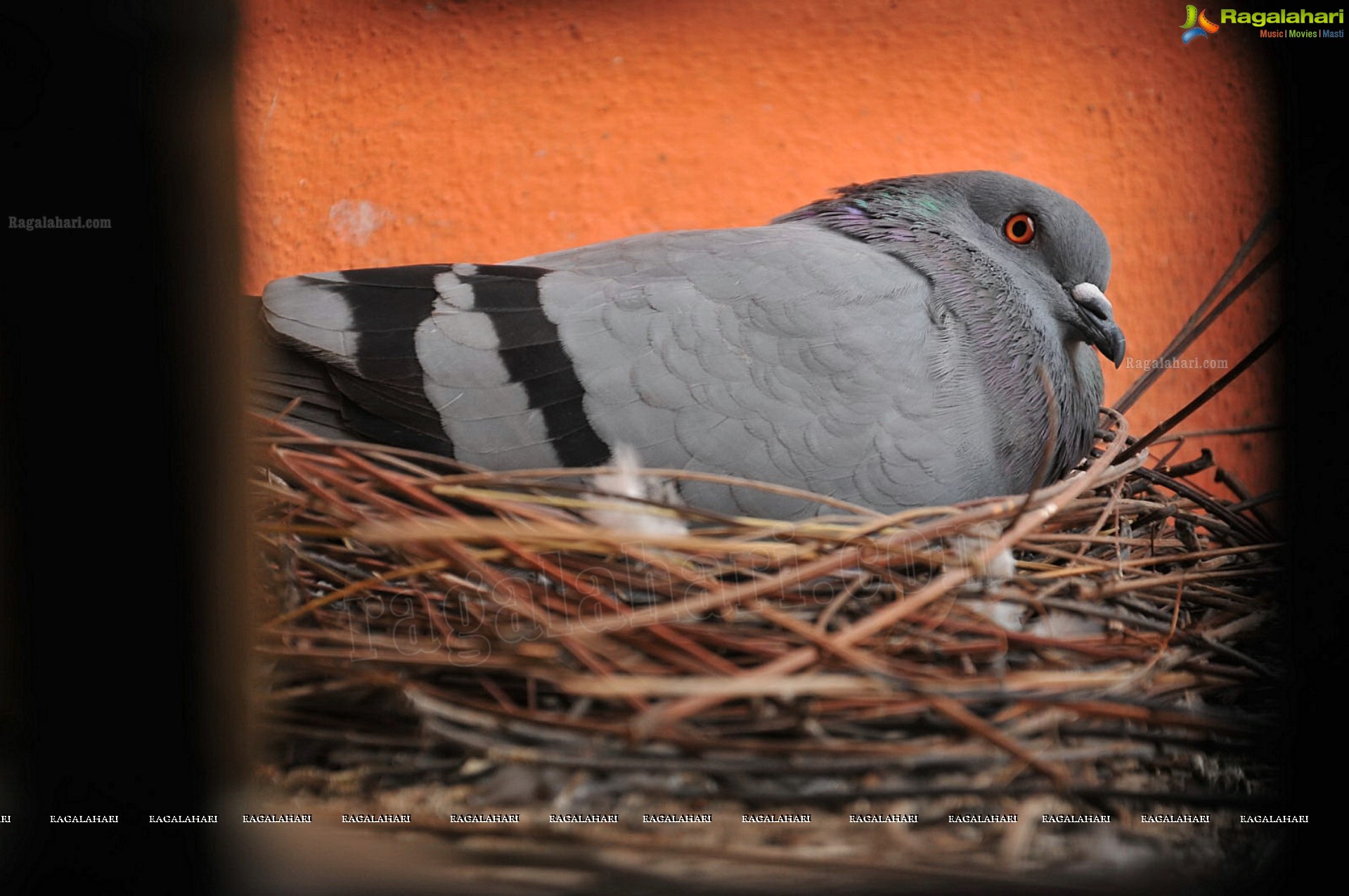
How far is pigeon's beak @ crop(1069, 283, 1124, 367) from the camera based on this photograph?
1.47 m

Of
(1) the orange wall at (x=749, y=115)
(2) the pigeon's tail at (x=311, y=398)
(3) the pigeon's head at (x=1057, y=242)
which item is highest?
(1) the orange wall at (x=749, y=115)

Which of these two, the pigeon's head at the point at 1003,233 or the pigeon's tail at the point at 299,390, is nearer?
the pigeon's tail at the point at 299,390

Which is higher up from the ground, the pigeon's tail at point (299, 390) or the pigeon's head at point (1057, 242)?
the pigeon's head at point (1057, 242)

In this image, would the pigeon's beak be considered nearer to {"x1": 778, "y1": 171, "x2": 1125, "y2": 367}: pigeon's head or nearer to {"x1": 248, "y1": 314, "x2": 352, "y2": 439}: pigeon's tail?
{"x1": 778, "y1": 171, "x2": 1125, "y2": 367}: pigeon's head

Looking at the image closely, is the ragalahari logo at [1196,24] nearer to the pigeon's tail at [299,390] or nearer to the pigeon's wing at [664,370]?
the pigeon's wing at [664,370]

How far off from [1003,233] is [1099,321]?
0.23m

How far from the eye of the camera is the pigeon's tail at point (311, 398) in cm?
131

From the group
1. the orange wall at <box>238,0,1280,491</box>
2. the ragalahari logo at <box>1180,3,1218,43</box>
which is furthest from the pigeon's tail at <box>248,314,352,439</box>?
the ragalahari logo at <box>1180,3,1218,43</box>

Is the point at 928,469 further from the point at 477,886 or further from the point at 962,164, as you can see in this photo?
the point at 477,886

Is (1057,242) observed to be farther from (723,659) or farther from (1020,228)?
(723,659)

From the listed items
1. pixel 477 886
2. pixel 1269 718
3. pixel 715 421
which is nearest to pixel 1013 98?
pixel 715 421

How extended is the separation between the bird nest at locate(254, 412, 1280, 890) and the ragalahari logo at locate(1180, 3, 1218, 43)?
0.64 metres

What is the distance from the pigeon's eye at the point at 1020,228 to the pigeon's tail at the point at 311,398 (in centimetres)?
102

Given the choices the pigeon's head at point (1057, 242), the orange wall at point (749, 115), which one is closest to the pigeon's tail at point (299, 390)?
the orange wall at point (749, 115)
